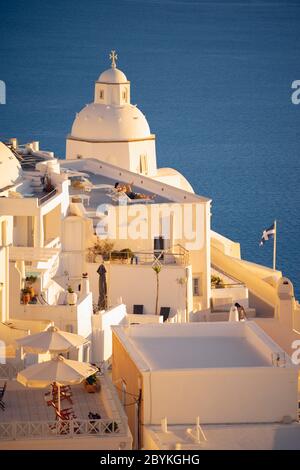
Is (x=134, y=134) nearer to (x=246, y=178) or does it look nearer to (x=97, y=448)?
(x=97, y=448)

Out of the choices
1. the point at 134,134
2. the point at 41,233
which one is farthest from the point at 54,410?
the point at 134,134

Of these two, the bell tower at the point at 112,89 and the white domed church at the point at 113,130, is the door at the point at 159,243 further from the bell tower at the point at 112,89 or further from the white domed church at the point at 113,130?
the bell tower at the point at 112,89

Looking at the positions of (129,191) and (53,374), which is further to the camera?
(129,191)

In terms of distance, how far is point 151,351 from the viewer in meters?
36.3

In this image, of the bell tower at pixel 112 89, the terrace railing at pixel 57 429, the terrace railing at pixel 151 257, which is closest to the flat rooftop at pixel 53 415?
the terrace railing at pixel 57 429

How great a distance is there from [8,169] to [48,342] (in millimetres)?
13642

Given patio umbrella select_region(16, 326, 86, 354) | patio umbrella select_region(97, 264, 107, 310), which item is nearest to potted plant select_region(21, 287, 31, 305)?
patio umbrella select_region(97, 264, 107, 310)

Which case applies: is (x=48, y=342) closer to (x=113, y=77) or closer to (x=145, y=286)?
(x=145, y=286)

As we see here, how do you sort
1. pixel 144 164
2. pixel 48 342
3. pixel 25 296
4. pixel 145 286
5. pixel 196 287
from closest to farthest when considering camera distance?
pixel 48 342, pixel 25 296, pixel 145 286, pixel 196 287, pixel 144 164

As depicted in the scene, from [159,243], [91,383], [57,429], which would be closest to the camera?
[57,429]

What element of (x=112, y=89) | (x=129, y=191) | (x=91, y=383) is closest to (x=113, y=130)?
(x=112, y=89)

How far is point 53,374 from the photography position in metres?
33.2

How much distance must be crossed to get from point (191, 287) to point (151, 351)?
480 inches

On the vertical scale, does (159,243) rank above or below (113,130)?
below
